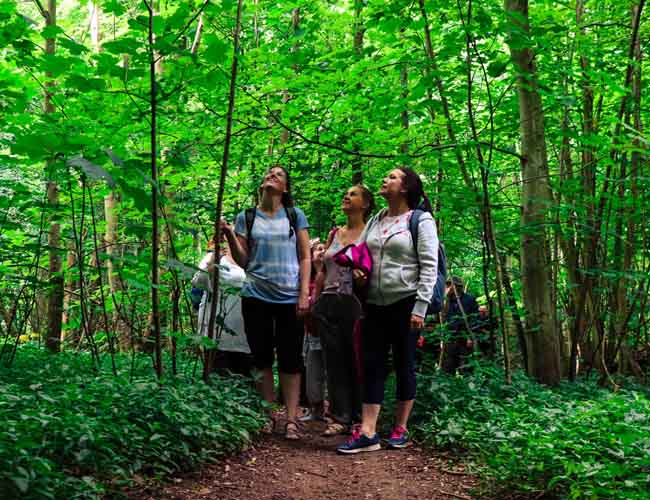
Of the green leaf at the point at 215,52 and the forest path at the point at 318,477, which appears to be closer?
the forest path at the point at 318,477

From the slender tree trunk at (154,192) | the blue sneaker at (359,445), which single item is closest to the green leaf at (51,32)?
the slender tree trunk at (154,192)

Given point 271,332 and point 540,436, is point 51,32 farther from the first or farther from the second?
point 540,436

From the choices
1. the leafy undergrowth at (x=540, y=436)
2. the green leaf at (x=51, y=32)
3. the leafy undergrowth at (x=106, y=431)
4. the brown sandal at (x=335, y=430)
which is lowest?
the brown sandal at (x=335, y=430)

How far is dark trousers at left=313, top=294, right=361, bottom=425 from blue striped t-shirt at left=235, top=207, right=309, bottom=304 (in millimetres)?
450

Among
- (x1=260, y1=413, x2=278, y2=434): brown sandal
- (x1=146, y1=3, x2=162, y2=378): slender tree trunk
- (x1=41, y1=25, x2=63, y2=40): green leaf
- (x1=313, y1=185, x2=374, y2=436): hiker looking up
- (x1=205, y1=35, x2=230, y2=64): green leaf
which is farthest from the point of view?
(x1=313, y1=185, x2=374, y2=436): hiker looking up

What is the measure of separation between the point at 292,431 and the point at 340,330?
0.96m

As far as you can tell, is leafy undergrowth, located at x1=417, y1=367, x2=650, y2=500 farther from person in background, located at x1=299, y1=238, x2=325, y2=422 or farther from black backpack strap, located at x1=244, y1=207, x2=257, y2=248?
black backpack strap, located at x1=244, y1=207, x2=257, y2=248

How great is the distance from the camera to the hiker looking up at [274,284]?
194 inches

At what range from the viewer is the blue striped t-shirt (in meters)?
4.93

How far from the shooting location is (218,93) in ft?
22.9

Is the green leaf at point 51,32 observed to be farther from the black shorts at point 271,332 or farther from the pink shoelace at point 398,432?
the pink shoelace at point 398,432

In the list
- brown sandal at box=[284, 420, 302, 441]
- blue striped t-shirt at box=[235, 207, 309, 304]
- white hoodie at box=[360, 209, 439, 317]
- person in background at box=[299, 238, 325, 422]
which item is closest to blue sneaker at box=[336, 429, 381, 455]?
brown sandal at box=[284, 420, 302, 441]

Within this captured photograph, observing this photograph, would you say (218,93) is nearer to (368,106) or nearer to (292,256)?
(368,106)

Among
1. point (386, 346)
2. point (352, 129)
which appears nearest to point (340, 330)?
point (386, 346)
